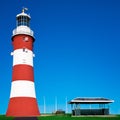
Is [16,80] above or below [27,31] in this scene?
below

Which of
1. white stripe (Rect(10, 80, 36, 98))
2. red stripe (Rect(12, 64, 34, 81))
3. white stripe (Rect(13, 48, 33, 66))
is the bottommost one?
white stripe (Rect(10, 80, 36, 98))

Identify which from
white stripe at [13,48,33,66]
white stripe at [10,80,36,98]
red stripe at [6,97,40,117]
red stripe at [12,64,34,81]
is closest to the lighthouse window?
white stripe at [13,48,33,66]

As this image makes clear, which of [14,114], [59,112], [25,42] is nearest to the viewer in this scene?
[14,114]

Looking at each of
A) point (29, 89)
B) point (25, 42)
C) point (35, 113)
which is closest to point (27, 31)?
point (25, 42)

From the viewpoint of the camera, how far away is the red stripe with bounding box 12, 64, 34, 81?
4144cm

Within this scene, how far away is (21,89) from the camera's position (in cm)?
4078

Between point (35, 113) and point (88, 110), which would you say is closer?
point (35, 113)

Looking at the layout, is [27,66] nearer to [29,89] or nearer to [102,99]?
[29,89]

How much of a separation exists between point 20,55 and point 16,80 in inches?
152

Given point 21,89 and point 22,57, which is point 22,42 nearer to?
point 22,57

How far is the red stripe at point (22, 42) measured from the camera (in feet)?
141

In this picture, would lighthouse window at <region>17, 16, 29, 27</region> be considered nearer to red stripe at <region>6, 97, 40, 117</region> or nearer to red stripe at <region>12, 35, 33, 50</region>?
red stripe at <region>12, 35, 33, 50</region>

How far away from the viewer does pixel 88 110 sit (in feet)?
148

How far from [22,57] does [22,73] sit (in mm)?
2457
